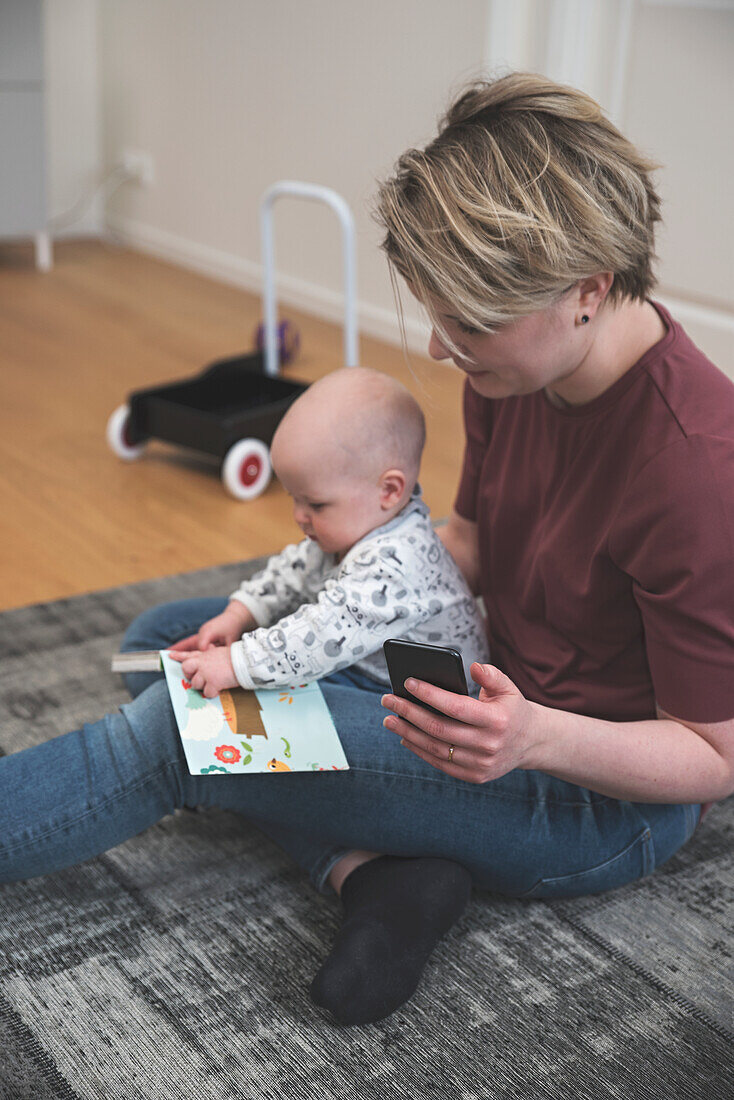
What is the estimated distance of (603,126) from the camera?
96 centimetres

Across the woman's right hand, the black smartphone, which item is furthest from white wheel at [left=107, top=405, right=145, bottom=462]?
the black smartphone

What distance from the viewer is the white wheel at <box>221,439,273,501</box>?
2.36m

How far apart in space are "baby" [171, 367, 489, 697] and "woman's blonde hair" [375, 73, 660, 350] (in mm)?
273

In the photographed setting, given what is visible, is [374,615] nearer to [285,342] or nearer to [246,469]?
[246,469]

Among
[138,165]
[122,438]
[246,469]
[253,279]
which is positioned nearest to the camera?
[246,469]

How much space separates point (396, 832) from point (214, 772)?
183 mm

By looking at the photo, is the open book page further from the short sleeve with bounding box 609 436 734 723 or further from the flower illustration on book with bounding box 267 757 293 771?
the short sleeve with bounding box 609 436 734 723

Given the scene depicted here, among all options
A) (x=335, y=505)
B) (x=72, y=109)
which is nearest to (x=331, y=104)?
(x=72, y=109)

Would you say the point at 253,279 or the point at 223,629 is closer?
the point at 223,629

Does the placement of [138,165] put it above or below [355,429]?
below

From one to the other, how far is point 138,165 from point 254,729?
3.69m

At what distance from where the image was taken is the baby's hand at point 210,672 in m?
1.16

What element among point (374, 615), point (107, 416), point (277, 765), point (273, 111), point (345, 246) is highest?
point (273, 111)

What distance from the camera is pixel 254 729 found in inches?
44.9
